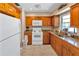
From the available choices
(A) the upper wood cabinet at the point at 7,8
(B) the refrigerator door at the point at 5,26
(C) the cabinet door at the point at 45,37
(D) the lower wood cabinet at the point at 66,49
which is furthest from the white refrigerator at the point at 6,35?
(C) the cabinet door at the point at 45,37

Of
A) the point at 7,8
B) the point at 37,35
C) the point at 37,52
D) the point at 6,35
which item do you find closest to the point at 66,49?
the point at 7,8

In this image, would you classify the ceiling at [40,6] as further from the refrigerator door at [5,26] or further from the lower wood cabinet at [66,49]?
the refrigerator door at [5,26]

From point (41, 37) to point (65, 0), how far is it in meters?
7.87

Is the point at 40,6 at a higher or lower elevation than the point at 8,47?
higher

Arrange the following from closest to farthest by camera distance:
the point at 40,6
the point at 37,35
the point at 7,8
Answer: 1. the point at 7,8
2. the point at 40,6
3. the point at 37,35

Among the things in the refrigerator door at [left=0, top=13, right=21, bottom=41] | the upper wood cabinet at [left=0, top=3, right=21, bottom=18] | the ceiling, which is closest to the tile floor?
the ceiling

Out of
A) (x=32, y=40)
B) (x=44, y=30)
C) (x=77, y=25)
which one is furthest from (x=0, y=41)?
(x=44, y=30)

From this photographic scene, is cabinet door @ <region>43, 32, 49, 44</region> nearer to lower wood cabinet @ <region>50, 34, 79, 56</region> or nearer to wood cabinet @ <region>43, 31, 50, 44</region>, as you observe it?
wood cabinet @ <region>43, 31, 50, 44</region>

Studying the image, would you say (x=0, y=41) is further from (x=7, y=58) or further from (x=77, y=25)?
(x=77, y=25)

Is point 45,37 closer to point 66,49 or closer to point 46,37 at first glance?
point 46,37

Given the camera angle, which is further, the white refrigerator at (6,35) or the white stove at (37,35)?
the white stove at (37,35)

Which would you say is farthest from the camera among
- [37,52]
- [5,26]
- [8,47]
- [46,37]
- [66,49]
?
[46,37]

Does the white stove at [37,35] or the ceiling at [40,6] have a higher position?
the ceiling at [40,6]

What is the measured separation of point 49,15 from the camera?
32.3 ft
